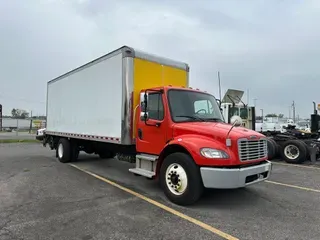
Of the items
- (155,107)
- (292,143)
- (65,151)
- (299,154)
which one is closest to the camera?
(155,107)

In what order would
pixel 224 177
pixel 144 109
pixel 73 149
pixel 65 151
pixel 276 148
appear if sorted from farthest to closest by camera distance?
1. pixel 276 148
2. pixel 73 149
3. pixel 65 151
4. pixel 144 109
5. pixel 224 177

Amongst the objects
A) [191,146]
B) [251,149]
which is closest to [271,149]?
[251,149]

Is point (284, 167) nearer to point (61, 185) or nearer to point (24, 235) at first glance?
point (61, 185)

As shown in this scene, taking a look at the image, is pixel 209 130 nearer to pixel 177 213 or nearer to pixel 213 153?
pixel 213 153

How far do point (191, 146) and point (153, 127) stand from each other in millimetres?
1345

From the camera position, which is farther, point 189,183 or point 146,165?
point 146,165

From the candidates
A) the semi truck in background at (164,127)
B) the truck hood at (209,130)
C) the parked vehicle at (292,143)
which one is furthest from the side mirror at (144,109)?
the parked vehicle at (292,143)

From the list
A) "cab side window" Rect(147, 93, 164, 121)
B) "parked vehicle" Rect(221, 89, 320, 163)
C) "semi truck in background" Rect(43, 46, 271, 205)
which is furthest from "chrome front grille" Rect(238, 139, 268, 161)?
"parked vehicle" Rect(221, 89, 320, 163)

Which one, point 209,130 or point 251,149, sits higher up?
point 209,130

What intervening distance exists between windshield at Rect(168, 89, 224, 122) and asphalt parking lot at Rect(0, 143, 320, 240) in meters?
1.73

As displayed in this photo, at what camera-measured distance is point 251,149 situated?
5488mm

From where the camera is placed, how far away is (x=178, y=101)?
6293 millimetres

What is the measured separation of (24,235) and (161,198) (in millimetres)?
2746

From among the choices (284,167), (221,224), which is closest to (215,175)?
(221,224)
